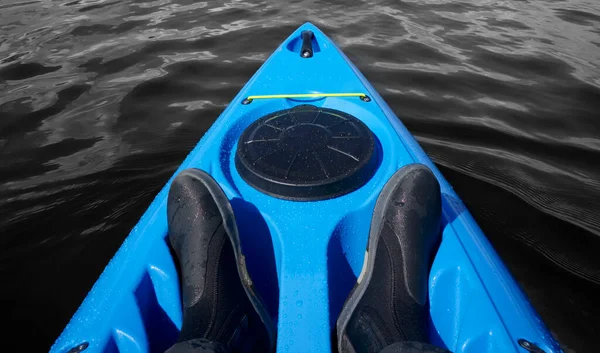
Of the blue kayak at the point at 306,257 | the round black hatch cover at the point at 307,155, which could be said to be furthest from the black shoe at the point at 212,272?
the round black hatch cover at the point at 307,155

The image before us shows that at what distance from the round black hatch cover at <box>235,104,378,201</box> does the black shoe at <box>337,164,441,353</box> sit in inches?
8.2

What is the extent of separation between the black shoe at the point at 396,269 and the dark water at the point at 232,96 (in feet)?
3.25

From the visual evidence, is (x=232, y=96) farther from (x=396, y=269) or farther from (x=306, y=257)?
(x=396, y=269)

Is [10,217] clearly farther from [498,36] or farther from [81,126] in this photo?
[498,36]

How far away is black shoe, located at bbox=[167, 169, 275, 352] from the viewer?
1447 mm

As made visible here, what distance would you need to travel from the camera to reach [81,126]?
11.4 feet

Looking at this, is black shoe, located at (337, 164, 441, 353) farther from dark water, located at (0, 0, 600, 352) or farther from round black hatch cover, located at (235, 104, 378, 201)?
dark water, located at (0, 0, 600, 352)

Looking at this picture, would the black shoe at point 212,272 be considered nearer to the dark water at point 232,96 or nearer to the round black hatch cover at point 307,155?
the round black hatch cover at point 307,155

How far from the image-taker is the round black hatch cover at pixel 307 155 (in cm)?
176

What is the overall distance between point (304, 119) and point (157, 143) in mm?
1643

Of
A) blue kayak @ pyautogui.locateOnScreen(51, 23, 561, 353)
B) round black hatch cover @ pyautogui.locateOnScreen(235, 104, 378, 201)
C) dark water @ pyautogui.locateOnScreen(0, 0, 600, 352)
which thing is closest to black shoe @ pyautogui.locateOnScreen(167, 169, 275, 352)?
blue kayak @ pyautogui.locateOnScreen(51, 23, 561, 353)

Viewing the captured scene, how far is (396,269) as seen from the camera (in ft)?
5.07

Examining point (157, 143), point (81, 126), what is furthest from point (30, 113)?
point (157, 143)

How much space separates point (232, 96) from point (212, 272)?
2.56 metres
